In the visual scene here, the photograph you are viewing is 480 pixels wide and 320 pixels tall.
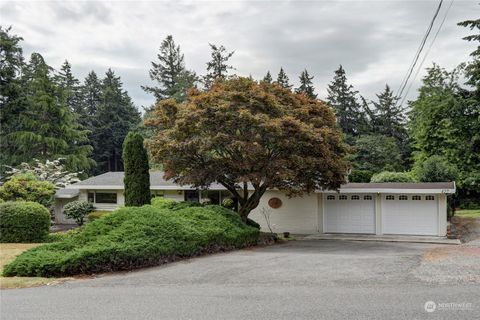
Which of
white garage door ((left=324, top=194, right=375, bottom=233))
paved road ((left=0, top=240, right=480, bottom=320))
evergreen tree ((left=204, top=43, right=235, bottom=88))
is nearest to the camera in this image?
paved road ((left=0, top=240, right=480, bottom=320))

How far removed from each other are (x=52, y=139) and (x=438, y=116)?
1273 inches

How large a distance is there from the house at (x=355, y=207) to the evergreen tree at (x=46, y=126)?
16390 mm

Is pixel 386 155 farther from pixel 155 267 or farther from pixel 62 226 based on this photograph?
pixel 155 267

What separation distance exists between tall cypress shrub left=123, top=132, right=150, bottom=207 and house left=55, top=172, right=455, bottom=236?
13.4ft

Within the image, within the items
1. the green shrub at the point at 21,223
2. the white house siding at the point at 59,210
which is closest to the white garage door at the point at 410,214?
the green shrub at the point at 21,223

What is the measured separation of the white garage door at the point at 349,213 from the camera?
65.7 ft

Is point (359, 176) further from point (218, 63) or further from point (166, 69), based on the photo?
point (166, 69)

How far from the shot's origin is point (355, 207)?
20.3m

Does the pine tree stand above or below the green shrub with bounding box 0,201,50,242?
above

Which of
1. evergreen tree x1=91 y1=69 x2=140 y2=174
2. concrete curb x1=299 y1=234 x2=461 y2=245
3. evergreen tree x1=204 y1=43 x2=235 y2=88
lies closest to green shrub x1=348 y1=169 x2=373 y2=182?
concrete curb x1=299 y1=234 x2=461 y2=245

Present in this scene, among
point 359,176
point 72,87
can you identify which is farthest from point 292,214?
point 72,87

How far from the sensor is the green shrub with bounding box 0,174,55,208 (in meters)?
20.9

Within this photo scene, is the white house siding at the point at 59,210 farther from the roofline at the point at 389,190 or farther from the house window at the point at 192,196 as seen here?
the roofline at the point at 389,190

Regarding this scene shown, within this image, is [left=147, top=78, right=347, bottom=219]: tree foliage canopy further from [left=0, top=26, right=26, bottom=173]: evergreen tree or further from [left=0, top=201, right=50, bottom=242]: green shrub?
[left=0, top=26, right=26, bottom=173]: evergreen tree
